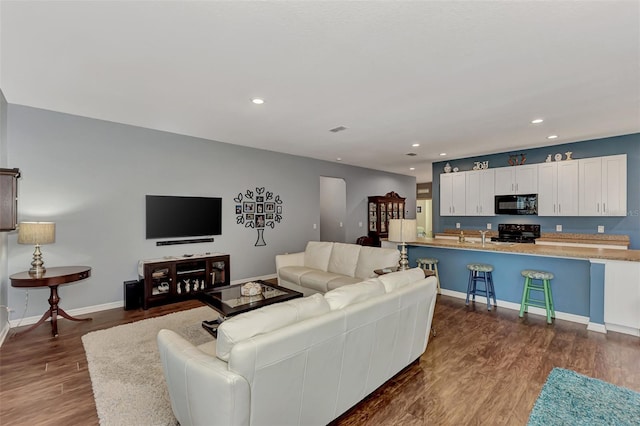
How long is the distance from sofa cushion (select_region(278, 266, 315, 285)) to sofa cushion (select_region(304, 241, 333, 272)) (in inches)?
5.8

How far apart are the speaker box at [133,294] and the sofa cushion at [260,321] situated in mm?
3552

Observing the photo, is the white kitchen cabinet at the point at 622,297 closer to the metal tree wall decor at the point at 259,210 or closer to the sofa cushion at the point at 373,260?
the sofa cushion at the point at 373,260

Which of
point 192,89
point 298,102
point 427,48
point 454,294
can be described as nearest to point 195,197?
point 192,89

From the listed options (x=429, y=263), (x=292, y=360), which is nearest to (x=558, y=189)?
→ (x=429, y=263)

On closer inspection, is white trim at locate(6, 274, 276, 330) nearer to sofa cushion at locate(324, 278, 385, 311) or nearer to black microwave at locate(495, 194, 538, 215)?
sofa cushion at locate(324, 278, 385, 311)

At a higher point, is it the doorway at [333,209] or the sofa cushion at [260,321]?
the doorway at [333,209]

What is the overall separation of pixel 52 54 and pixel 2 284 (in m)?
2.81

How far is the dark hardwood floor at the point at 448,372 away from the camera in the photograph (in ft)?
6.95

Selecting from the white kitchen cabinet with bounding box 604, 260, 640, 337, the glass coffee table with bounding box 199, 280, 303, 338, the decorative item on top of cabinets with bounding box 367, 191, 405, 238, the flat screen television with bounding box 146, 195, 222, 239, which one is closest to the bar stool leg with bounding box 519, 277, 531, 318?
the white kitchen cabinet with bounding box 604, 260, 640, 337

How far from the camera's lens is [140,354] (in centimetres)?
294

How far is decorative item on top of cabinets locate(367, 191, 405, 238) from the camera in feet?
28.2

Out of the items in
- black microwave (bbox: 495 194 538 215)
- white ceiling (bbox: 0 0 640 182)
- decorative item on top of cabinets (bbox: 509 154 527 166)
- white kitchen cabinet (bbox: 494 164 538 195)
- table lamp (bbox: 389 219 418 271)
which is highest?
white ceiling (bbox: 0 0 640 182)

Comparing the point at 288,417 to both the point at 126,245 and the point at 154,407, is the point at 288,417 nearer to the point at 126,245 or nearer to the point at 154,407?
the point at 154,407

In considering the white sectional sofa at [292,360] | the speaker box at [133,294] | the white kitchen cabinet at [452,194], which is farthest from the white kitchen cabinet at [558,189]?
the speaker box at [133,294]
